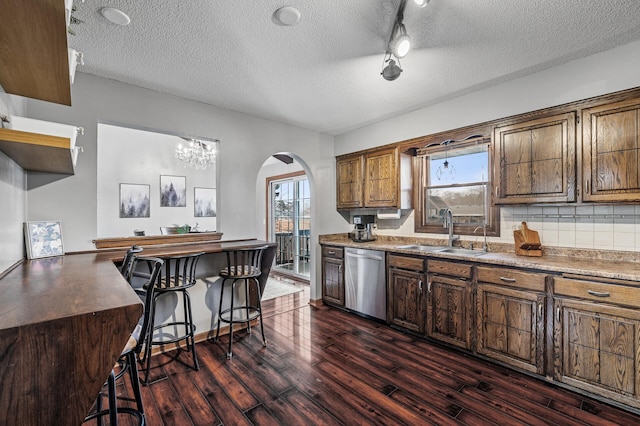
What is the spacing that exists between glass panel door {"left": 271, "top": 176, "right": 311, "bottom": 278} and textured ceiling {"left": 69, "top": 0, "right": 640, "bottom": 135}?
2959 mm

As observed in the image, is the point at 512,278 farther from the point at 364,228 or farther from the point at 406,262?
the point at 364,228

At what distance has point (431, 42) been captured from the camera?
7.12 ft

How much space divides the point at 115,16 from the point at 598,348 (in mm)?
4017

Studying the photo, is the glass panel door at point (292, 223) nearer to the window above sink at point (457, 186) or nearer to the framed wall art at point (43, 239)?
the window above sink at point (457, 186)

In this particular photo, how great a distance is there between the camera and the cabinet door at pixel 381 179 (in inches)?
151

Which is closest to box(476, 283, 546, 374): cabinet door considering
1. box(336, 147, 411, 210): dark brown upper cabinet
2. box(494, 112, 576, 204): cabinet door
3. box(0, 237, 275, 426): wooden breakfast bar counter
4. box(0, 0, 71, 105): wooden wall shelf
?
box(494, 112, 576, 204): cabinet door

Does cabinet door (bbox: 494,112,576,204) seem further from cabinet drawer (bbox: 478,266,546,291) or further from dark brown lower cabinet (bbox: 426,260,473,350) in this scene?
dark brown lower cabinet (bbox: 426,260,473,350)

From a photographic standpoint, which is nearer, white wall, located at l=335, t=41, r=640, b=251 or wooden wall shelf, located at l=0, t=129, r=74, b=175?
wooden wall shelf, located at l=0, t=129, r=74, b=175

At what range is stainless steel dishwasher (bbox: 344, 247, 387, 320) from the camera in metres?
3.55

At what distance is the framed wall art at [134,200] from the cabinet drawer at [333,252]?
396 cm

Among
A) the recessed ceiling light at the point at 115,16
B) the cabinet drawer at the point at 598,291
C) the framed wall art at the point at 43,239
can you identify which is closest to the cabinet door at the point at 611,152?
the cabinet drawer at the point at 598,291

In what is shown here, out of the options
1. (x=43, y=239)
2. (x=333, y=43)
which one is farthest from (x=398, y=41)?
(x=43, y=239)

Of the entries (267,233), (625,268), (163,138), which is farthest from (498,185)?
(163,138)

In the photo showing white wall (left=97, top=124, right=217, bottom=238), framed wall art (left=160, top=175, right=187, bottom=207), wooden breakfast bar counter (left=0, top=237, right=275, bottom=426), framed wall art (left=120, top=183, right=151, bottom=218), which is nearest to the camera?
wooden breakfast bar counter (left=0, top=237, right=275, bottom=426)
